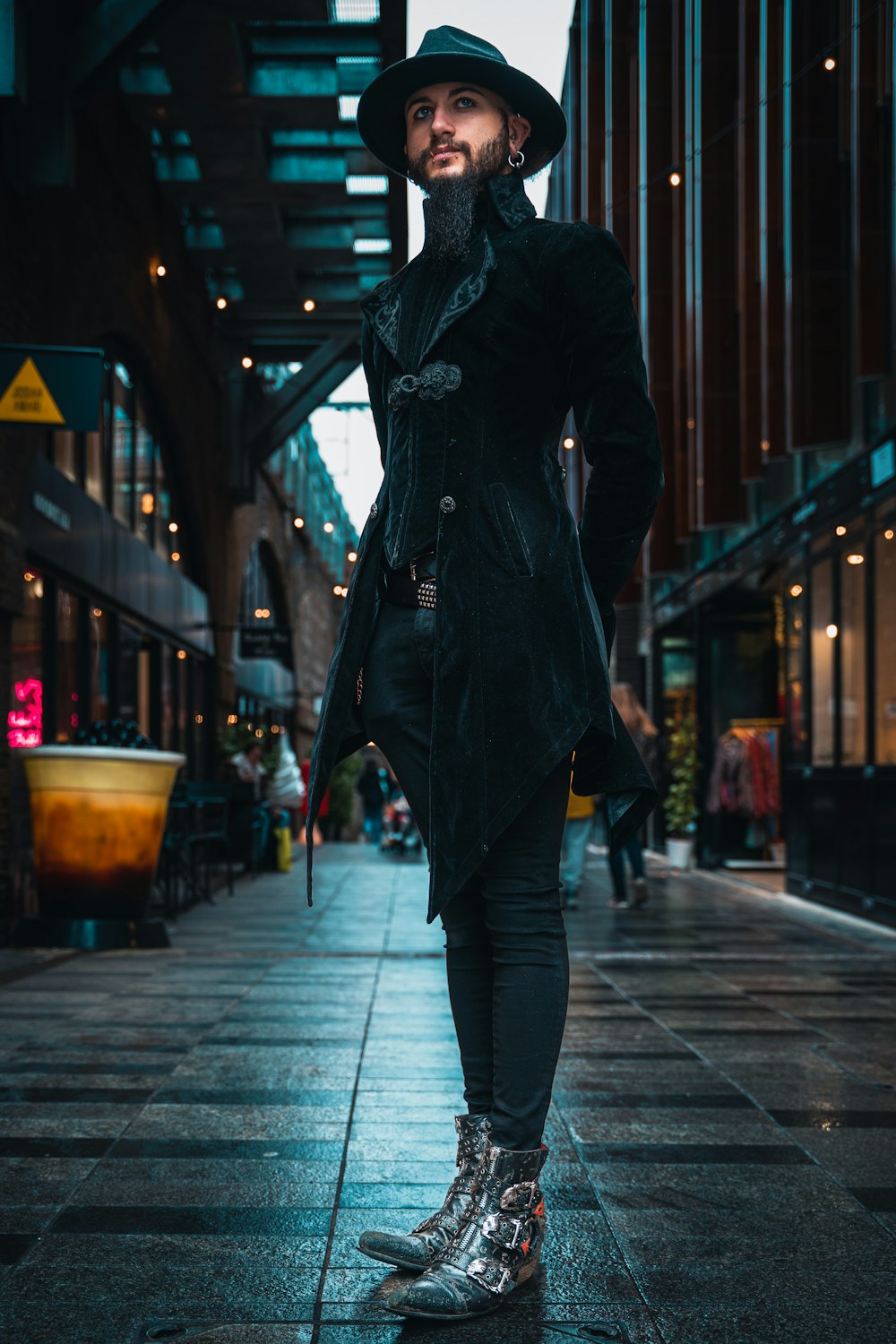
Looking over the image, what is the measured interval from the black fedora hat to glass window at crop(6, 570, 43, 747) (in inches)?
296

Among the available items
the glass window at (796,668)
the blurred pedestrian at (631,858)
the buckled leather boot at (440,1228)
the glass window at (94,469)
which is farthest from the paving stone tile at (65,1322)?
the glass window at (94,469)

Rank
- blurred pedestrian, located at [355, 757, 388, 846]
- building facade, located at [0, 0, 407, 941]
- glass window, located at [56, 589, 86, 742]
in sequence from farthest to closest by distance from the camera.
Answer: blurred pedestrian, located at [355, 757, 388, 846], glass window, located at [56, 589, 86, 742], building facade, located at [0, 0, 407, 941]

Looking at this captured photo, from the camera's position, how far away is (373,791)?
25.8 meters

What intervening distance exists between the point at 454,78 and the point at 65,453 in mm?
9935

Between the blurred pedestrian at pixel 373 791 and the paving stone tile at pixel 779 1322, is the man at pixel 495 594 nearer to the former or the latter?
the paving stone tile at pixel 779 1322

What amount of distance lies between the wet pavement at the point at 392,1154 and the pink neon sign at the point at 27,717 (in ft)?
11.5

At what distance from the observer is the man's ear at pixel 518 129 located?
253 centimetres

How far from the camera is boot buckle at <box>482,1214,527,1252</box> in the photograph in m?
2.15

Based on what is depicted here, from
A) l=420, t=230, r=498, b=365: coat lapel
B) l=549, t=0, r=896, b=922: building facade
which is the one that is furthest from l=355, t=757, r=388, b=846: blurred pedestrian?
l=420, t=230, r=498, b=365: coat lapel

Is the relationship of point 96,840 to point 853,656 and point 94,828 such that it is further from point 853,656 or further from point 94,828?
point 853,656

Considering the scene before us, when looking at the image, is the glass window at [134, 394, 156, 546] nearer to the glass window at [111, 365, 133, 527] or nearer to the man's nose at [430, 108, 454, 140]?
the glass window at [111, 365, 133, 527]

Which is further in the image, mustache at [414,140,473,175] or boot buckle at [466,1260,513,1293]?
mustache at [414,140,473,175]

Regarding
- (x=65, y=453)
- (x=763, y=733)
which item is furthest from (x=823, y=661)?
(x=65, y=453)

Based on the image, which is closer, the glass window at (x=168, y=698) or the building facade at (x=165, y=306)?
the building facade at (x=165, y=306)
